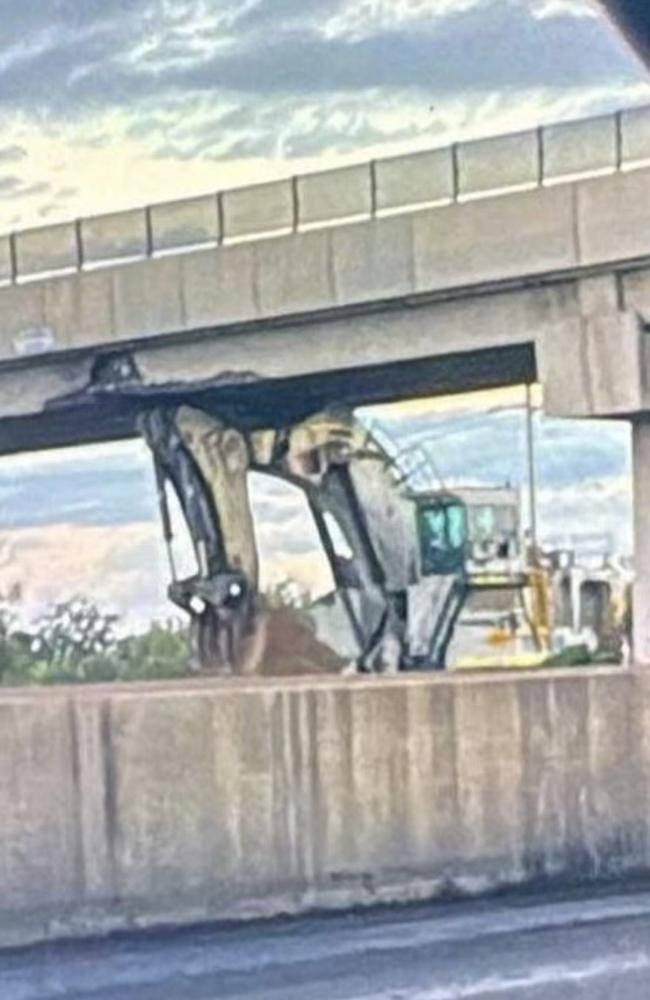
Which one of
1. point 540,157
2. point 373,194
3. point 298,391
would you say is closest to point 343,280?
point 373,194

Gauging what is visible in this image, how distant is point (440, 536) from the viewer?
33.4 metres

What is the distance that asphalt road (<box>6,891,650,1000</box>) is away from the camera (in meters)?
16.2

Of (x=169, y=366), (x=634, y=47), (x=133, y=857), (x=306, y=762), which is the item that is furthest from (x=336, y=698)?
(x=634, y=47)

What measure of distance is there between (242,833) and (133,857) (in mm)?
949

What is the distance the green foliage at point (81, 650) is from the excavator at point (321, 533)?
132 inches

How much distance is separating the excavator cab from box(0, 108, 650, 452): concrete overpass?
2484 mm

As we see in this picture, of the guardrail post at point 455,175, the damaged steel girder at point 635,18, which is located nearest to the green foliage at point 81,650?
the guardrail post at point 455,175

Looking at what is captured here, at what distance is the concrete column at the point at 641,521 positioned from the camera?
76.2 ft

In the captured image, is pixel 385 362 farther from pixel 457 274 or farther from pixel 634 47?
pixel 634 47

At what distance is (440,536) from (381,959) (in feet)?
53.6

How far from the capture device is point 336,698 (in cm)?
1902

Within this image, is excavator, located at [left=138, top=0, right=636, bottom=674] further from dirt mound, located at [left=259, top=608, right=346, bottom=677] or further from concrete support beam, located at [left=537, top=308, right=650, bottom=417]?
concrete support beam, located at [left=537, top=308, right=650, bottom=417]

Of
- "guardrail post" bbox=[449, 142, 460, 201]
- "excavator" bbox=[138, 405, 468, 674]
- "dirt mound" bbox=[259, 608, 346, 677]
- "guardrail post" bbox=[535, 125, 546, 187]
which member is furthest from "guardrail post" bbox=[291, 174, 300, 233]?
"dirt mound" bbox=[259, 608, 346, 677]

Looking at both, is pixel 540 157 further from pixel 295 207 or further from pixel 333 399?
pixel 333 399
